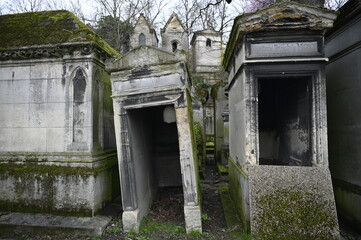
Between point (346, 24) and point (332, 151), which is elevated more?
point (346, 24)

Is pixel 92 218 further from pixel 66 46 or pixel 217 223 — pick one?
pixel 66 46

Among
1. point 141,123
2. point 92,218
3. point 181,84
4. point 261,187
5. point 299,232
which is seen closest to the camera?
point 299,232

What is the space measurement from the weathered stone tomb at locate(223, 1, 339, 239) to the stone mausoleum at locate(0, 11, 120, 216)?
2718 millimetres

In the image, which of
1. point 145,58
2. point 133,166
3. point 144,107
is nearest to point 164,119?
point 144,107

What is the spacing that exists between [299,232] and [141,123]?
3231 millimetres

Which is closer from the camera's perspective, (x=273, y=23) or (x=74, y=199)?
(x=273, y=23)

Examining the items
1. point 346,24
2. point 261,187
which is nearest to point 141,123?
point 261,187

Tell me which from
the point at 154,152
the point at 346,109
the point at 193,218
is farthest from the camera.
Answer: the point at 154,152

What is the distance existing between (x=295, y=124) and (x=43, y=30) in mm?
5422

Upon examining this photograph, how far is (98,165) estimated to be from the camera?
4.19 meters

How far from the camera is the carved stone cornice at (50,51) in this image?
4.10 meters

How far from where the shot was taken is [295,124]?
14.0ft

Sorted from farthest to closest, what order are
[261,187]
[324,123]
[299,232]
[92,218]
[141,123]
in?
[141,123] → [92,218] → [324,123] → [261,187] → [299,232]

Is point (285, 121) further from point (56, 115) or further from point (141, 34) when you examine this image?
point (141, 34)
